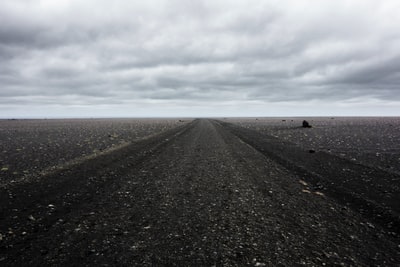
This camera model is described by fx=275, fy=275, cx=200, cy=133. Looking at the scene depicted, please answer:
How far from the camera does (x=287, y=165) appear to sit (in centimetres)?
1644

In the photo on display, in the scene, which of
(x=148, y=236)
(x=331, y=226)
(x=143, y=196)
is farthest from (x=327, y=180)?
(x=148, y=236)

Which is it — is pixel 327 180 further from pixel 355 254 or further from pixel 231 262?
pixel 231 262

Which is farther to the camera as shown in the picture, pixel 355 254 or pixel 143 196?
pixel 143 196

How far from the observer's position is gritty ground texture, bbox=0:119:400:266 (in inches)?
225

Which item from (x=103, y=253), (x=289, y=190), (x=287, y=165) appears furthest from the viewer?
(x=287, y=165)

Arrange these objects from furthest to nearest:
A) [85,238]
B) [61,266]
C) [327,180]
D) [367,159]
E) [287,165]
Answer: [367,159], [287,165], [327,180], [85,238], [61,266]

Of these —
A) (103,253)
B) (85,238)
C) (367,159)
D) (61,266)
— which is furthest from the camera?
(367,159)

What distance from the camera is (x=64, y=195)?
33.4 feet

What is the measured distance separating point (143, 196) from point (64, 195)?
297 cm

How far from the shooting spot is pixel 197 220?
7.69 m

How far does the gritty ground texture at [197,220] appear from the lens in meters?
5.71

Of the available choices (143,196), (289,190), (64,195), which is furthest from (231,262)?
(64,195)

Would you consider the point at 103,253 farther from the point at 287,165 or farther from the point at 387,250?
the point at 287,165

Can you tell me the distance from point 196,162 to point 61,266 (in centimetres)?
1215
